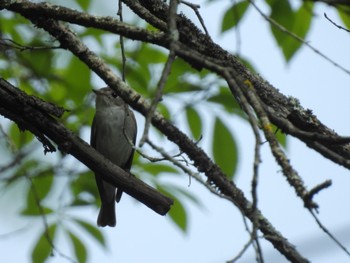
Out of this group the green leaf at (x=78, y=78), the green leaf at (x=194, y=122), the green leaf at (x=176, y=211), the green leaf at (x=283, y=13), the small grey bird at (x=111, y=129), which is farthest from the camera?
the small grey bird at (x=111, y=129)

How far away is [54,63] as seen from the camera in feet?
18.0

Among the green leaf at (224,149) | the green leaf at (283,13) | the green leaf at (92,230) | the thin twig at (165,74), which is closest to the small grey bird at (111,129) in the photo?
the green leaf at (92,230)

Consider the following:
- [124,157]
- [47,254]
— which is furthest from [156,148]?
[124,157]

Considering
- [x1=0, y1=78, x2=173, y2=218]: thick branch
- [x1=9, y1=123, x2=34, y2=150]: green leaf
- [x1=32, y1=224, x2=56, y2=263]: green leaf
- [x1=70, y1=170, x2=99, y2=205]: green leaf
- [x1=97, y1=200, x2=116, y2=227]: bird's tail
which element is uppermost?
[x1=97, y1=200, x2=116, y2=227]: bird's tail

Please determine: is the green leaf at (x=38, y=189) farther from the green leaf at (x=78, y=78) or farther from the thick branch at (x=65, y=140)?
the thick branch at (x=65, y=140)

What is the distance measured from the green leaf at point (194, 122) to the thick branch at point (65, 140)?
52.7 inches

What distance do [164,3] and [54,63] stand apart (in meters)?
2.12

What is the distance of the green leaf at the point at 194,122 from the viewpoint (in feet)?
15.4

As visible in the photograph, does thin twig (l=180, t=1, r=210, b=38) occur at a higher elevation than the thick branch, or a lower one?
higher

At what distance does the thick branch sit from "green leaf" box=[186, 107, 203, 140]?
1.34m

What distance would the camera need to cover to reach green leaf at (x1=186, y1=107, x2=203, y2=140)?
185 inches

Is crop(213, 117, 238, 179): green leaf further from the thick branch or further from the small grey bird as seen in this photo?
the small grey bird

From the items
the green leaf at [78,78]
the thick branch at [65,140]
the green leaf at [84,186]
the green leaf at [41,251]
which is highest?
the green leaf at [78,78]

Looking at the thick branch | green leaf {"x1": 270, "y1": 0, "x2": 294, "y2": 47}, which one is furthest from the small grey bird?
the thick branch
